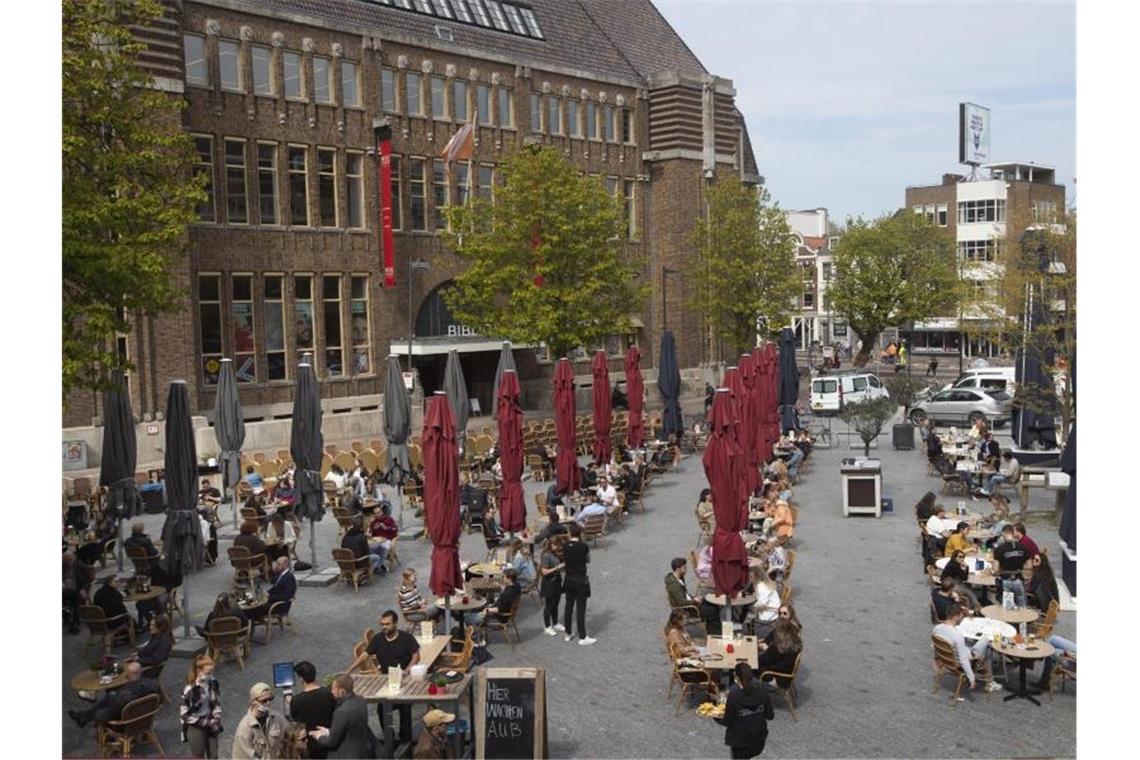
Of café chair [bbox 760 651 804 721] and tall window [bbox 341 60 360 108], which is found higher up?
tall window [bbox 341 60 360 108]

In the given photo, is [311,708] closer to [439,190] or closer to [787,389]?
[787,389]

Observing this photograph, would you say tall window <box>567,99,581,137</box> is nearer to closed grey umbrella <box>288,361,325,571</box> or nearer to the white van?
the white van

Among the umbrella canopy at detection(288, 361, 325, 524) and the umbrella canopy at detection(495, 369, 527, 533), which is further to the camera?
the umbrella canopy at detection(288, 361, 325, 524)

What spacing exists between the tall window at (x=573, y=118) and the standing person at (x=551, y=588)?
1330 inches

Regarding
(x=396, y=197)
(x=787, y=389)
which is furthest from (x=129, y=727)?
(x=396, y=197)

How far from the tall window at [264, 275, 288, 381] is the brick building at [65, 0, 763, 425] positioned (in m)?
0.07

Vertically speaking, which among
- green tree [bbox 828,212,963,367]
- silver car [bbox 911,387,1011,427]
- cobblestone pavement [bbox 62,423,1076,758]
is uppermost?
green tree [bbox 828,212,963,367]

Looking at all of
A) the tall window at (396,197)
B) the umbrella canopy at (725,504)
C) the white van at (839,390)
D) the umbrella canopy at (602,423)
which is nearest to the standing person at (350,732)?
the umbrella canopy at (725,504)

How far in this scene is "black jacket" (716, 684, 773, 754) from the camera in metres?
10.6

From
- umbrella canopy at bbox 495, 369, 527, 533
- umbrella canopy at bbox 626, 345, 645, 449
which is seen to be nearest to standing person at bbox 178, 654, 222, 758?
umbrella canopy at bbox 495, 369, 527, 533

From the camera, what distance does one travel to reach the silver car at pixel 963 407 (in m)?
40.0

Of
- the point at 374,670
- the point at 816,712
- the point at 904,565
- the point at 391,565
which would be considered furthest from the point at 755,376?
the point at 374,670

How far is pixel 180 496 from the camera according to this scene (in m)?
16.3

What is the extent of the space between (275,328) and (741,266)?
63.9 feet
